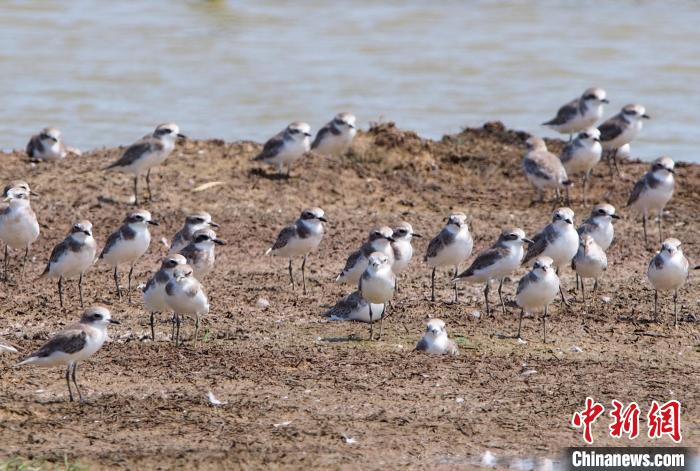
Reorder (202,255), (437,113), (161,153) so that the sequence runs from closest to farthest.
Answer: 1. (202,255)
2. (161,153)
3. (437,113)

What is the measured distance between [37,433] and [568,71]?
2164 cm

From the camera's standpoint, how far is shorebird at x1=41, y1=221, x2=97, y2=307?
14.2 metres

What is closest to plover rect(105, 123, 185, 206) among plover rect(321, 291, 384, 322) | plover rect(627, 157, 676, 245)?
plover rect(321, 291, 384, 322)

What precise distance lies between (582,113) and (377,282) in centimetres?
994

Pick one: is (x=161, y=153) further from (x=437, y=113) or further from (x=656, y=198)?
(x=437, y=113)

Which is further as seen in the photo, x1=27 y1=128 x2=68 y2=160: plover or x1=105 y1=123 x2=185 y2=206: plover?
x1=27 y1=128 x2=68 y2=160: plover

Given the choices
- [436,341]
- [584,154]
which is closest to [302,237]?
[436,341]

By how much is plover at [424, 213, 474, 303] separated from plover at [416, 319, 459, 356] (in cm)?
217

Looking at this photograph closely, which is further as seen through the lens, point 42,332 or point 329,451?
point 42,332

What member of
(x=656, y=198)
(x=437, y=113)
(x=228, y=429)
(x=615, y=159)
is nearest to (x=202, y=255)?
(x=228, y=429)

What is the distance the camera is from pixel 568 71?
1179 inches

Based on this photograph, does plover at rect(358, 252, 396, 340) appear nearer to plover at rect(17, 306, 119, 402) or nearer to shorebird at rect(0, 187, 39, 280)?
plover at rect(17, 306, 119, 402)

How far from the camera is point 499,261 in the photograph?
14.1m

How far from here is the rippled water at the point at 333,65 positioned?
84.5 feet
